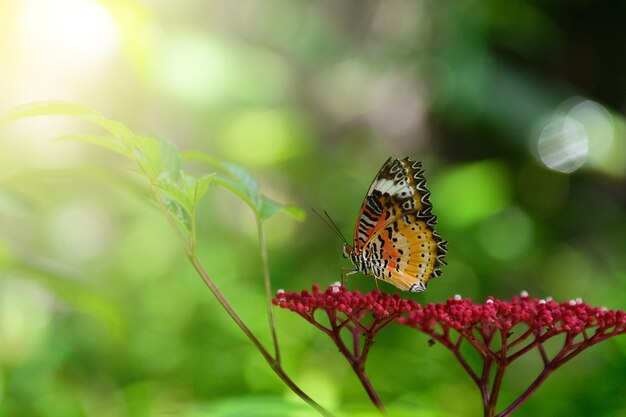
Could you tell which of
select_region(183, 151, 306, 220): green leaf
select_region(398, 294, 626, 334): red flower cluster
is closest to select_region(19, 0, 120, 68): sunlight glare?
select_region(183, 151, 306, 220): green leaf

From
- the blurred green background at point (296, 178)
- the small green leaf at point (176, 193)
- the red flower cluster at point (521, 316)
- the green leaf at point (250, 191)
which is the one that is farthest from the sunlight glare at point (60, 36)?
the red flower cluster at point (521, 316)

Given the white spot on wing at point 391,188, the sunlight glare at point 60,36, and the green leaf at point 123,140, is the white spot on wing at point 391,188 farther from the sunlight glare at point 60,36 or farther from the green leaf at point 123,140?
the sunlight glare at point 60,36

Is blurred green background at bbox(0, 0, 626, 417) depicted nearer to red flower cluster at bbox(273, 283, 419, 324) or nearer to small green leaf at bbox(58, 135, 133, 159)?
small green leaf at bbox(58, 135, 133, 159)

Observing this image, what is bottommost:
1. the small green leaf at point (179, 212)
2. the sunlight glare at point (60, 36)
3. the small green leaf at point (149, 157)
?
the small green leaf at point (179, 212)

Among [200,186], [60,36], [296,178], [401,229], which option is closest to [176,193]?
[200,186]

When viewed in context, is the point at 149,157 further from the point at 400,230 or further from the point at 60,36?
the point at 60,36

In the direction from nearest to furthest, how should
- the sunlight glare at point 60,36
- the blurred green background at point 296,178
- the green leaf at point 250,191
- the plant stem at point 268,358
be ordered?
1. the plant stem at point 268,358
2. the green leaf at point 250,191
3. the blurred green background at point 296,178
4. the sunlight glare at point 60,36
